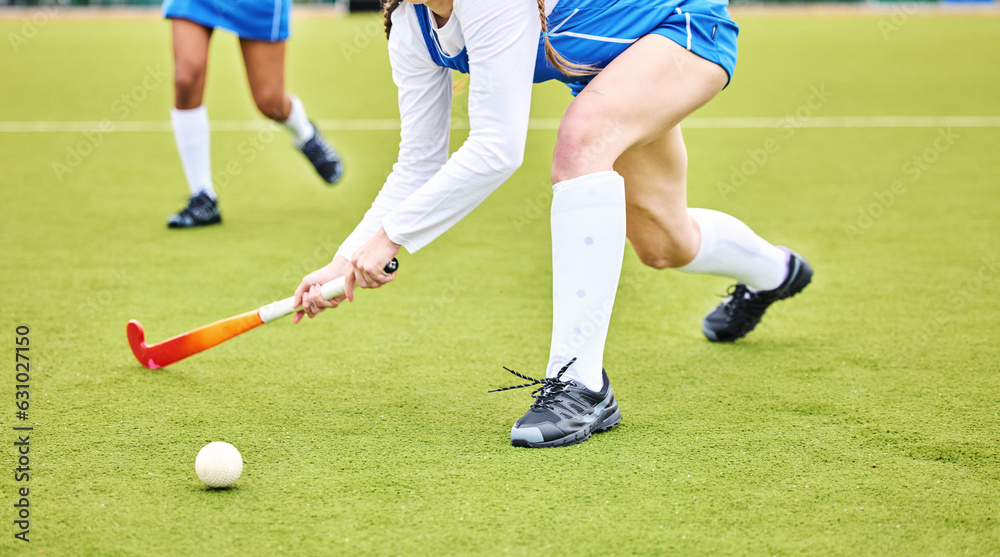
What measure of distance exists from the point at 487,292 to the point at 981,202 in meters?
2.61

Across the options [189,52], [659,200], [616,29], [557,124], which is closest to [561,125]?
[616,29]

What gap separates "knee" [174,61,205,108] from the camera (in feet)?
13.6

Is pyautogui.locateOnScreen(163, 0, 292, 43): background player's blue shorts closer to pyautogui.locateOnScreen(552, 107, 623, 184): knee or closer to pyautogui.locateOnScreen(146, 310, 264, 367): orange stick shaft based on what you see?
pyautogui.locateOnScreen(146, 310, 264, 367): orange stick shaft

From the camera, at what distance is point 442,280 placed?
3.52 meters

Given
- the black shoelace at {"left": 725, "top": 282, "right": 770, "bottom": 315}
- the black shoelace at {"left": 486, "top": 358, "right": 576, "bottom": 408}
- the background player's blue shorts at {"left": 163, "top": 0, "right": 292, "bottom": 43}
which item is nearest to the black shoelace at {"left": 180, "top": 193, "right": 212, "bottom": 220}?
the background player's blue shorts at {"left": 163, "top": 0, "right": 292, "bottom": 43}

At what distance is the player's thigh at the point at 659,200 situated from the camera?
2330mm

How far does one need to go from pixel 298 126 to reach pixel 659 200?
2780 millimetres

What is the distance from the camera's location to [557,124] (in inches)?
266

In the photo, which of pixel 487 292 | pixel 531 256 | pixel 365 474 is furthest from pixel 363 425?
pixel 531 256

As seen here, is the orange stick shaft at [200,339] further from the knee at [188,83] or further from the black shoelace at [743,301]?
the knee at [188,83]

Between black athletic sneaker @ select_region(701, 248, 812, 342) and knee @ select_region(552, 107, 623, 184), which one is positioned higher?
knee @ select_region(552, 107, 623, 184)

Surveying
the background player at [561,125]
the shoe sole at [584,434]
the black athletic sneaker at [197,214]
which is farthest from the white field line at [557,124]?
the shoe sole at [584,434]

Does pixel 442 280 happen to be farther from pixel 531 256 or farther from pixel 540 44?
pixel 540 44

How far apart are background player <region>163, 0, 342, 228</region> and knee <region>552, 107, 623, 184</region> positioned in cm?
262
